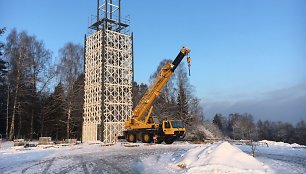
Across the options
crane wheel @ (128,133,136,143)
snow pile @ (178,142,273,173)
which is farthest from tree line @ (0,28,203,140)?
snow pile @ (178,142,273,173)

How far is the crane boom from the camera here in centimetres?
2481

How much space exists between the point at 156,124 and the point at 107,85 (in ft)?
29.9

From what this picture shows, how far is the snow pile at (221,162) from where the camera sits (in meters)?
10.3

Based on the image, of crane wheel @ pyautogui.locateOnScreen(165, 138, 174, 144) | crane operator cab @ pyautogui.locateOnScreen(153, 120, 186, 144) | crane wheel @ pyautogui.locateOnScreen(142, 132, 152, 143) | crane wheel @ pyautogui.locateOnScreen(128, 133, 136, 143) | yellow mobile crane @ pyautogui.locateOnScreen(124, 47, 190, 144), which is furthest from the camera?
crane wheel @ pyautogui.locateOnScreen(128, 133, 136, 143)

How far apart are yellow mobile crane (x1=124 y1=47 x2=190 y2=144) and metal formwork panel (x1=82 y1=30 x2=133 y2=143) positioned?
405 cm

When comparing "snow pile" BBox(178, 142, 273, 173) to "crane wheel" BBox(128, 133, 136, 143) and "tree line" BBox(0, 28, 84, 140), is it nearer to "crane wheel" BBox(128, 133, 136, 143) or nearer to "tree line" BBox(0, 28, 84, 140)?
"crane wheel" BBox(128, 133, 136, 143)

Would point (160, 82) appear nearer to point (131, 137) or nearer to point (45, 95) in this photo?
point (131, 137)

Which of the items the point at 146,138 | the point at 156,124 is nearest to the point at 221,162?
the point at 156,124

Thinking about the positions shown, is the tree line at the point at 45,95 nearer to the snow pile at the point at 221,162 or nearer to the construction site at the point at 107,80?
Result: the construction site at the point at 107,80

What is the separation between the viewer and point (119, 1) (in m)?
36.8

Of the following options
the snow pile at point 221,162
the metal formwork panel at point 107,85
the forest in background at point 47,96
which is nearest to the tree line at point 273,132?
the forest in background at point 47,96

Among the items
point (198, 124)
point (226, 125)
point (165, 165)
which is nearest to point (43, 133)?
point (198, 124)

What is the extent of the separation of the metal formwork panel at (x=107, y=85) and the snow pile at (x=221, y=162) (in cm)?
1977

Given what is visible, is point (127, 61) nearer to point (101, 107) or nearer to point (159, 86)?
point (101, 107)
